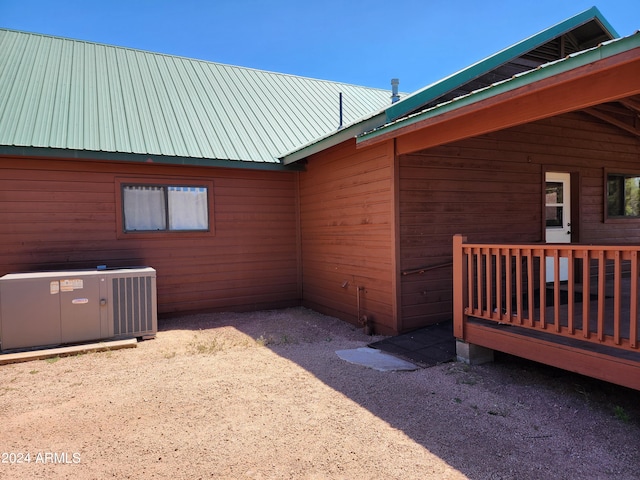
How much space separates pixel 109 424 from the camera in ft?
9.88

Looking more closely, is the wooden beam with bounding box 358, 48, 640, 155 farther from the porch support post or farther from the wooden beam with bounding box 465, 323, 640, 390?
the wooden beam with bounding box 465, 323, 640, 390

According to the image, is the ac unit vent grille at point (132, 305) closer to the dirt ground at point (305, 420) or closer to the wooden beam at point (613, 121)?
the dirt ground at point (305, 420)

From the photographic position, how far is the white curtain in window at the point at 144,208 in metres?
6.72

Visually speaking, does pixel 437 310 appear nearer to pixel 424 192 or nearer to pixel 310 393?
pixel 424 192

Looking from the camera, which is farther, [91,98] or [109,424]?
[91,98]

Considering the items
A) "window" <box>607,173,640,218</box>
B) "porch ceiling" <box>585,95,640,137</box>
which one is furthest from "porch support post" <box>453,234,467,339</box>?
"window" <box>607,173,640,218</box>

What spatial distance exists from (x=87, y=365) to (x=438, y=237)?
4.65m

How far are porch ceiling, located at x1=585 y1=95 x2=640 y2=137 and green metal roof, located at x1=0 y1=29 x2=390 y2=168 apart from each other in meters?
4.76

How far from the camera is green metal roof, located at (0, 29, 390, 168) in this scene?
6.36 metres

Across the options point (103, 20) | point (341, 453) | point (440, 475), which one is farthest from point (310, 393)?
point (103, 20)

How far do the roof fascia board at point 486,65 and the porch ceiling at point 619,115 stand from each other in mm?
1176

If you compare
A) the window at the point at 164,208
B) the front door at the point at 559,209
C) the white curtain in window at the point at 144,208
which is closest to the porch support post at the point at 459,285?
the front door at the point at 559,209

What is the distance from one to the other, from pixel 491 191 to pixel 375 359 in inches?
128

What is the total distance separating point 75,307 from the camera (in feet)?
17.0
